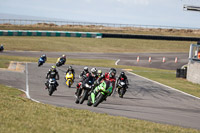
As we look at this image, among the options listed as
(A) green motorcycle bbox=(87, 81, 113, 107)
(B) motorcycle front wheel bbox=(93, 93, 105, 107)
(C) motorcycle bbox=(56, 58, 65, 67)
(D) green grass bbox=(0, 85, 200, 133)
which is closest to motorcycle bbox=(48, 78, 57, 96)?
(B) motorcycle front wheel bbox=(93, 93, 105, 107)

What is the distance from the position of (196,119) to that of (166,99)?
592cm

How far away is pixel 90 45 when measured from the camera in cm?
6388

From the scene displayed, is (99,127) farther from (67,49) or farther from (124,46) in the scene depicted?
(124,46)

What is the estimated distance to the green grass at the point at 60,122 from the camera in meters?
9.41

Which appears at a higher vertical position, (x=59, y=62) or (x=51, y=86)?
(x=59, y=62)

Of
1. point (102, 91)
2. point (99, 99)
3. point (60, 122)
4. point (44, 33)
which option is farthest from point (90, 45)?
point (60, 122)

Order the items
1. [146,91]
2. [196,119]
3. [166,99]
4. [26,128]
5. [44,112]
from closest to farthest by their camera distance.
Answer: [26,128] → [44,112] → [196,119] → [166,99] → [146,91]

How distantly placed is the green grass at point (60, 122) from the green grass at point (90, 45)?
4256 cm

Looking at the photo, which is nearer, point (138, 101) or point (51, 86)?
point (138, 101)

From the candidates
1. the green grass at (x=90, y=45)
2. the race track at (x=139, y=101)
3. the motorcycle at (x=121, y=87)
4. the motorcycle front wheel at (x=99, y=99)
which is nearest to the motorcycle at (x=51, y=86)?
the race track at (x=139, y=101)

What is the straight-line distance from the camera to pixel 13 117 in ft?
34.5

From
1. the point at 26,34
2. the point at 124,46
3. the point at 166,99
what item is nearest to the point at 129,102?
the point at 166,99

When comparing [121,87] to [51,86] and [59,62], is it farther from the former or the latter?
[59,62]

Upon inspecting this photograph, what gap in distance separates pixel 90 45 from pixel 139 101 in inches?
1784
